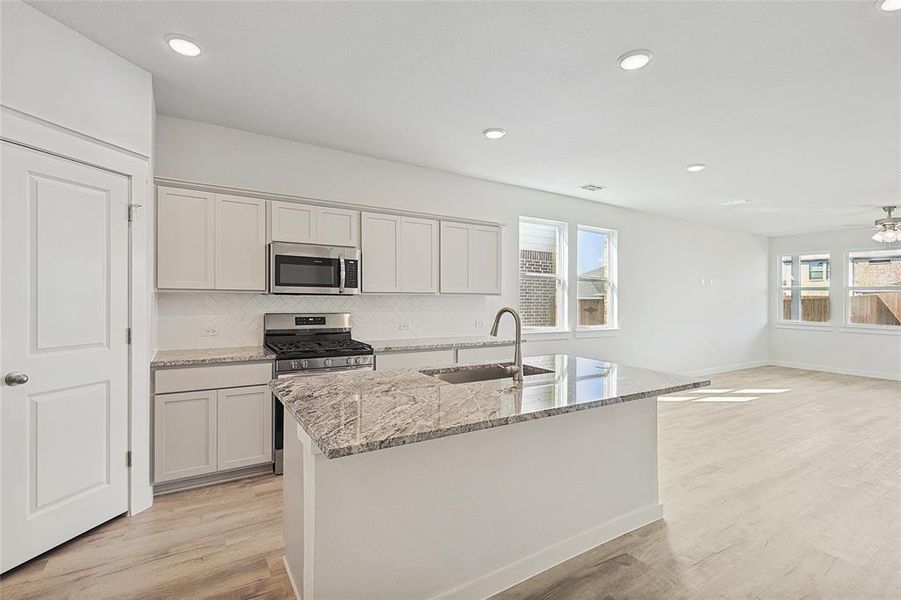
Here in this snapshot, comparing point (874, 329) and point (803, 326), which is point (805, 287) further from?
point (874, 329)

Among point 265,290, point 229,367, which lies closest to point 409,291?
point 265,290

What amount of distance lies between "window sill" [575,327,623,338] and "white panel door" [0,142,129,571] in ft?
16.4

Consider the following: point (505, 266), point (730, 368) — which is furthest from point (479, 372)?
point (730, 368)

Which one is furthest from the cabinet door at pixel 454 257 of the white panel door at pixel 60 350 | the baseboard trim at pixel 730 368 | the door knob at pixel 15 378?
the baseboard trim at pixel 730 368

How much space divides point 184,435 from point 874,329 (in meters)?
10.3

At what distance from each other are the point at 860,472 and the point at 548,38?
3982mm

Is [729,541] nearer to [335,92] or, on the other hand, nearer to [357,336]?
[357,336]

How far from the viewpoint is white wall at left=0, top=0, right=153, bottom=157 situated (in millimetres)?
2100

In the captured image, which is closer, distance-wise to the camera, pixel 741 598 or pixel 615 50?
pixel 741 598

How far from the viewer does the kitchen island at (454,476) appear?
160cm

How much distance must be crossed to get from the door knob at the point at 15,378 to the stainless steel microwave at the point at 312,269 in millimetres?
1613

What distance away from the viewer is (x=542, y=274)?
5781 millimetres

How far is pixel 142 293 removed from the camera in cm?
277

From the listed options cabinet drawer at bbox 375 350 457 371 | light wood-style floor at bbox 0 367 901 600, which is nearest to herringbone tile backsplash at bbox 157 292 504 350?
cabinet drawer at bbox 375 350 457 371
